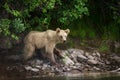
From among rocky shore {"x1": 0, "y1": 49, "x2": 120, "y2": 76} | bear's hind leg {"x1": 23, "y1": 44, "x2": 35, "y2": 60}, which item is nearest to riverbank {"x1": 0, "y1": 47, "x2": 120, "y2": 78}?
rocky shore {"x1": 0, "y1": 49, "x2": 120, "y2": 76}

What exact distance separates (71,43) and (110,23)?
292 cm

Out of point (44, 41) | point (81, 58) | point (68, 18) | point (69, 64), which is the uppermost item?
point (68, 18)

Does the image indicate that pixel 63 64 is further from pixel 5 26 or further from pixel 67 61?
pixel 5 26

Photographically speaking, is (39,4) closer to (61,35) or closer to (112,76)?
(61,35)

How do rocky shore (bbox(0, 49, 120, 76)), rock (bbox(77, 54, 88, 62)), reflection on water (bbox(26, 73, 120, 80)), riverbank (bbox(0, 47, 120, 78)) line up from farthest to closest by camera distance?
rock (bbox(77, 54, 88, 62)) → rocky shore (bbox(0, 49, 120, 76)) → riverbank (bbox(0, 47, 120, 78)) → reflection on water (bbox(26, 73, 120, 80))

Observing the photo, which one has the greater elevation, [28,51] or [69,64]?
[28,51]

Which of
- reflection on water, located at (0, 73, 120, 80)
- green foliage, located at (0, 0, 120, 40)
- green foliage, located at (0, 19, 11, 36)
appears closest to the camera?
reflection on water, located at (0, 73, 120, 80)

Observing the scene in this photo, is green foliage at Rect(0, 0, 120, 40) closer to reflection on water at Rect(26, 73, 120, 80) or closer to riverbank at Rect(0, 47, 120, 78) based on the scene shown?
riverbank at Rect(0, 47, 120, 78)

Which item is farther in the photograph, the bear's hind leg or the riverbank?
the bear's hind leg

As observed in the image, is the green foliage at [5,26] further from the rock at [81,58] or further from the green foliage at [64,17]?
the rock at [81,58]

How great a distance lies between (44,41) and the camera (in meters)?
21.7

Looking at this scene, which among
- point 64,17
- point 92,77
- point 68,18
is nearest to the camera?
point 92,77

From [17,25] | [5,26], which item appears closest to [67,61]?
[17,25]

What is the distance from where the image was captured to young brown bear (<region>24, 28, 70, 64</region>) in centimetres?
2142
